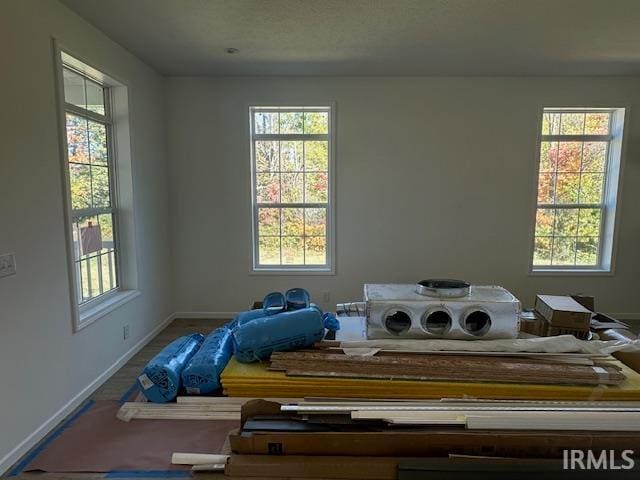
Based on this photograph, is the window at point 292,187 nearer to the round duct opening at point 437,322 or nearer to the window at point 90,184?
the window at point 90,184

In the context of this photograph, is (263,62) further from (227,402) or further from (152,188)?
(227,402)

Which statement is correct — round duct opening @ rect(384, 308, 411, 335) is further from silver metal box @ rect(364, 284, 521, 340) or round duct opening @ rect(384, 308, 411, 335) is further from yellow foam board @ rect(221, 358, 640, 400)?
yellow foam board @ rect(221, 358, 640, 400)

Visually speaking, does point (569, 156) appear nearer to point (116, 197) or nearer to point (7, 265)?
point (116, 197)

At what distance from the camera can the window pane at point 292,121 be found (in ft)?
13.6

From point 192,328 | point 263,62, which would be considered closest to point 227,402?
point 192,328

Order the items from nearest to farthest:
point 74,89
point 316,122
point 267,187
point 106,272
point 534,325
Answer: point 534,325, point 74,89, point 106,272, point 316,122, point 267,187

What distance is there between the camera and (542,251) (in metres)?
4.32

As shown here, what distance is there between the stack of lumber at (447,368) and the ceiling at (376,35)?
2.21 m

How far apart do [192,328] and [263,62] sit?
9.26 feet

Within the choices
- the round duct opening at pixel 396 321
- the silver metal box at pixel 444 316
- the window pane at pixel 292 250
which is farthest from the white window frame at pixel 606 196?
the round duct opening at pixel 396 321

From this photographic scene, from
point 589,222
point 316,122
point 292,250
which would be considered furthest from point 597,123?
point 292,250

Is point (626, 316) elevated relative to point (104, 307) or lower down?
lower down

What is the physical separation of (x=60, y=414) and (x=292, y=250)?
2.61m

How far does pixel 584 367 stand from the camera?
5.63ft
